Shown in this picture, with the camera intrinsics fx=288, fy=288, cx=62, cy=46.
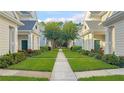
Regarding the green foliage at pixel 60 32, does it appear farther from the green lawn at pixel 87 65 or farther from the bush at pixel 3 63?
the bush at pixel 3 63

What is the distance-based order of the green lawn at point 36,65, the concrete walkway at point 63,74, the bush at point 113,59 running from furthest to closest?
1. the bush at point 113,59
2. the green lawn at point 36,65
3. the concrete walkway at point 63,74

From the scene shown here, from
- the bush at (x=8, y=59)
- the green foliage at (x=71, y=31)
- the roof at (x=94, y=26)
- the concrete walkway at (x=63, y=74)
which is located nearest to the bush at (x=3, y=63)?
the bush at (x=8, y=59)

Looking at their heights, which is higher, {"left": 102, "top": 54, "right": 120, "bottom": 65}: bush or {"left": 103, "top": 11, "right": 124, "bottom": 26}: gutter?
{"left": 103, "top": 11, "right": 124, "bottom": 26}: gutter

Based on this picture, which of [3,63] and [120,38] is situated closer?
[3,63]

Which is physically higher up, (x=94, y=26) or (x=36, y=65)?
(x=94, y=26)

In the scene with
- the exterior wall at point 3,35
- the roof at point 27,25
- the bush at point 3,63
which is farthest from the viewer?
the roof at point 27,25

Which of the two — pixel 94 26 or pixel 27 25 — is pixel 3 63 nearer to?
pixel 27 25

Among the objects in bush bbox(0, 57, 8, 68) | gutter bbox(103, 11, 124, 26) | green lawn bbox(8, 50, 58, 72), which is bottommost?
green lawn bbox(8, 50, 58, 72)

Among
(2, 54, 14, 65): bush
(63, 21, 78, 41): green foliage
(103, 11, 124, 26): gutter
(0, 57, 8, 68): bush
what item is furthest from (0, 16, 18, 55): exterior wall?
(63, 21, 78, 41): green foliage

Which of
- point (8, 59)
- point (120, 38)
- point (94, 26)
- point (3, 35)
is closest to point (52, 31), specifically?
point (94, 26)

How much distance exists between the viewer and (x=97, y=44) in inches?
1254

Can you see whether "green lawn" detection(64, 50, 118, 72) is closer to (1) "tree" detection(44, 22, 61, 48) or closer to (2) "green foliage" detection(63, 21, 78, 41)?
(1) "tree" detection(44, 22, 61, 48)

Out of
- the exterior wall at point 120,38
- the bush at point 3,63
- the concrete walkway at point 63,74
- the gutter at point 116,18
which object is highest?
the gutter at point 116,18
